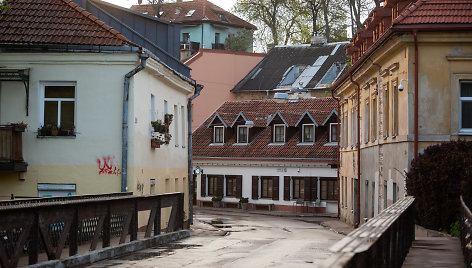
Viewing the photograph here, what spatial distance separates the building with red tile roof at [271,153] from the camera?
56.1 metres

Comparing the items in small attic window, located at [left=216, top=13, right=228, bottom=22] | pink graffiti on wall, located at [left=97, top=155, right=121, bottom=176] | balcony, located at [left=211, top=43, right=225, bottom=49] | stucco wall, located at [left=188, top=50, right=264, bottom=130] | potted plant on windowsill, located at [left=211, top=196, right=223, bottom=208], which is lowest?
potted plant on windowsill, located at [left=211, top=196, right=223, bottom=208]

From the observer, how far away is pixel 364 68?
109 feet

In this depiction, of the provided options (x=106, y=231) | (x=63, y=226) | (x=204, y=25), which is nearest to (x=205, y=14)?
(x=204, y=25)

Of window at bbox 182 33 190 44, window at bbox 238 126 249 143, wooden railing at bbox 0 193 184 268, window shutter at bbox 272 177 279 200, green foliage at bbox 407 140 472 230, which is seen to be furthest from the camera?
window at bbox 182 33 190 44

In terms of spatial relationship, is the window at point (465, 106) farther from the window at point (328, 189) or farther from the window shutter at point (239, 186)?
the window shutter at point (239, 186)

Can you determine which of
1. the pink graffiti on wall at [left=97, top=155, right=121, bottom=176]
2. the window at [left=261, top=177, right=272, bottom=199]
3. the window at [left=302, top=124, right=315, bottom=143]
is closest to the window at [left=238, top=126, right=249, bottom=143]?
the window at [left=261, top=177, right=272, bottom=199]

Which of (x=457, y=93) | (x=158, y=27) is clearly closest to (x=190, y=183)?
(x=158, y=27)

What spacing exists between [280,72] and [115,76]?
45583 millimetres

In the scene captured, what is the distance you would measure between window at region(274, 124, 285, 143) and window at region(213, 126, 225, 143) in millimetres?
4002

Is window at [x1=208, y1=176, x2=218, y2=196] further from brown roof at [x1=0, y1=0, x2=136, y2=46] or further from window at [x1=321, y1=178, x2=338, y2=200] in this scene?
brown roof at [x1=0, y1=0, x2=136, y2=46]

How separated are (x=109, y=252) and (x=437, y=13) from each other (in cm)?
1328

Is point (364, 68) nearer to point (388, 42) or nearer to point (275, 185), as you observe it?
point (388, 42)

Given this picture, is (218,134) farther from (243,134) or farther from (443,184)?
(443,184)

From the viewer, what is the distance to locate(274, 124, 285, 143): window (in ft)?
196
